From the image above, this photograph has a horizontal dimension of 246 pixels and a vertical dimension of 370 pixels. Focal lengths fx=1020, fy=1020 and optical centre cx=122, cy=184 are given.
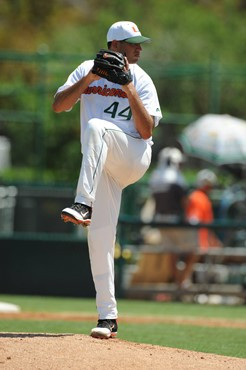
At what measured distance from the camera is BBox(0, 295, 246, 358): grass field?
7.86 metres

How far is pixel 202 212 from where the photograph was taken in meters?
15.1

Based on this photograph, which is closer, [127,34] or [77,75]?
[127,34]

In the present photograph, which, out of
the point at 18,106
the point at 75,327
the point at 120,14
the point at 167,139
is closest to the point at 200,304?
the point at 75,327

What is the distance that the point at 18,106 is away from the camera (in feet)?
83.0

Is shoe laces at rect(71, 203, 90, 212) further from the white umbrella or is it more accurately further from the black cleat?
the white umbrella

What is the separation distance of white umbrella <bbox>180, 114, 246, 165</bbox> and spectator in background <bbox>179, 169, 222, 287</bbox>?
1401 millimetres

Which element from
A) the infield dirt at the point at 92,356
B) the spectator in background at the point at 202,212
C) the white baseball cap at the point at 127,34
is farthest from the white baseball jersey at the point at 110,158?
the spectator in background at the point at 202,212

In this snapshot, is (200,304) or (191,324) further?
(200,304)

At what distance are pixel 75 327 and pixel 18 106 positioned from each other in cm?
1686

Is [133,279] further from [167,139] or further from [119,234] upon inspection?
[167,139]

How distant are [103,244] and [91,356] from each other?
1.13 meters

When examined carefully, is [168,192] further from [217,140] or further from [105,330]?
[105,330]

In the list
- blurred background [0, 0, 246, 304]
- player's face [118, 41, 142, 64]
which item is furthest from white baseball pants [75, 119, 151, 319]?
blurred background [0, 0, 246, 304]

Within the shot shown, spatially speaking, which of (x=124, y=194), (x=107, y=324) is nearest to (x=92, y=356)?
(x=107, y=324)
